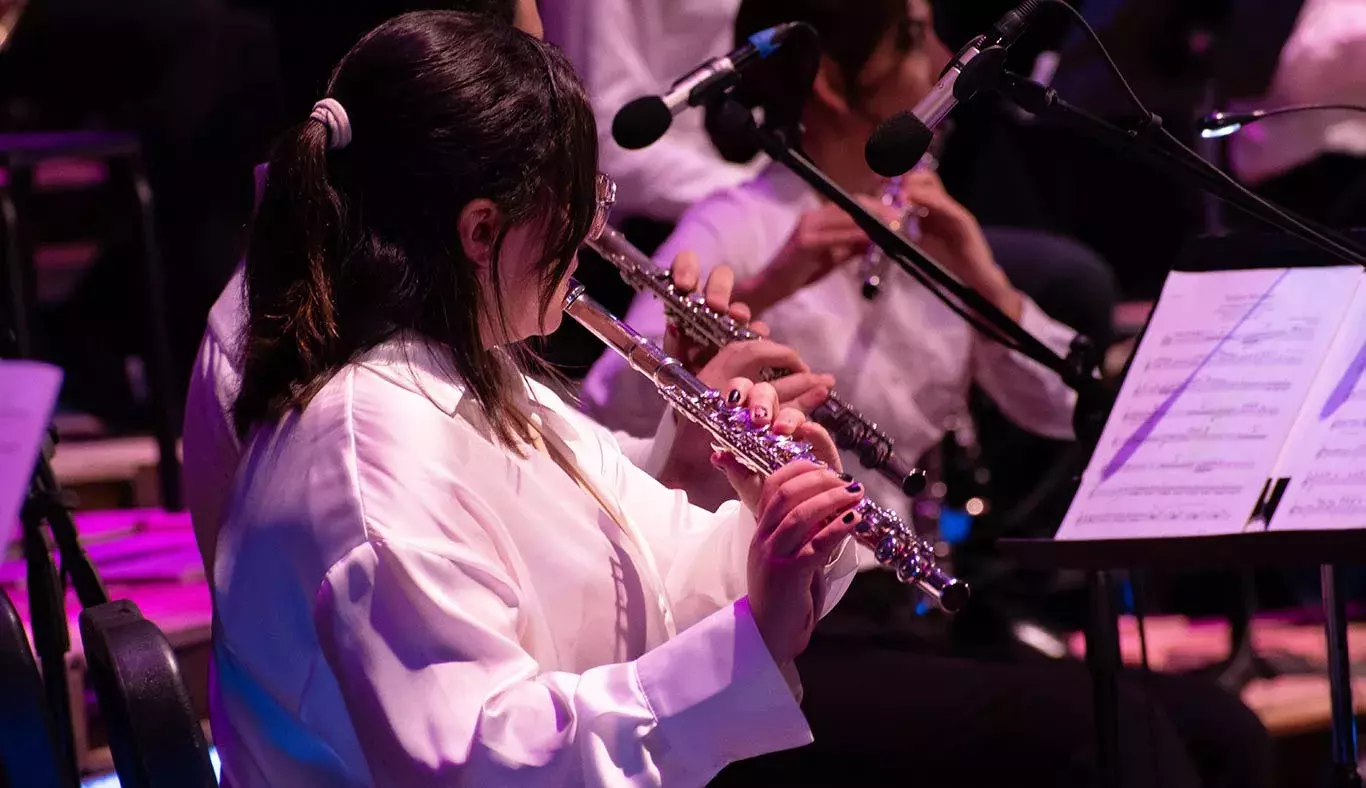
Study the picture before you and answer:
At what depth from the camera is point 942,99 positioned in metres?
1.79

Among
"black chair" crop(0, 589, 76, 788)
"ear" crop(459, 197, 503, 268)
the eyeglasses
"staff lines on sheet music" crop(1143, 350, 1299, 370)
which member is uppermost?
"staff lines on sheet music" crop(1143, 350, 1299, 370)

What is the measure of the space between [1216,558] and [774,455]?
605mm

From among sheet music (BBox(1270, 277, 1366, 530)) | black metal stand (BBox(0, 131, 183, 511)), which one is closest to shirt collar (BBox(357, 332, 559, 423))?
sheet music (BBox(1270, 277, 1366, 530))

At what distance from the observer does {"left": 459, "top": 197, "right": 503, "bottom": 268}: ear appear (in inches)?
61.7

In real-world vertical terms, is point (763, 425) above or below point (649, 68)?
below

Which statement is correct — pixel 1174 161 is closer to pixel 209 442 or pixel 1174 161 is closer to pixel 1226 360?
pixel 1226 360

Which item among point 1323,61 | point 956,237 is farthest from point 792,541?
point 1323,61

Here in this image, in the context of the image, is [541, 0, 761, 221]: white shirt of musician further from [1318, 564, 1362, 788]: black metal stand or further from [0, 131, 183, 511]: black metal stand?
[1318, 564, 1362, 788]: black metal stand

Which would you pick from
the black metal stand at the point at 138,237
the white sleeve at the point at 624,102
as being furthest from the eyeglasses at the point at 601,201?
the black metal stand at the point at 138,237

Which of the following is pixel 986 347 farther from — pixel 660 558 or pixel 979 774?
pixel 660 558

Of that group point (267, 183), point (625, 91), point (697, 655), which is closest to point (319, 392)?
point (267, 183)

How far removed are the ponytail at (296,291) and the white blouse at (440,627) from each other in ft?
0.10

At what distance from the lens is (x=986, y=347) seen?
300 centimetres

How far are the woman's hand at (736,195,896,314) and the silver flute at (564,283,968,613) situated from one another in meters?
0.77
